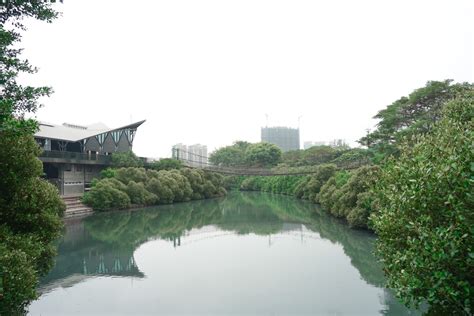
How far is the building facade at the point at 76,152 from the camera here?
74.7 feet

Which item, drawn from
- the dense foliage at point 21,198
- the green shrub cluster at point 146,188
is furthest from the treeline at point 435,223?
the green shrub cluster at point 146,188

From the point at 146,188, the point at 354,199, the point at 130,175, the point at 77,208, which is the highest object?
the point at 130,175

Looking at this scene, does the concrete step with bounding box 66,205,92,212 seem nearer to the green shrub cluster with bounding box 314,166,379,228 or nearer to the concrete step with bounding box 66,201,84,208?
the concrete step with bounding box 66,201,84,208

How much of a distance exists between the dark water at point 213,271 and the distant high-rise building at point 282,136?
75.2 m

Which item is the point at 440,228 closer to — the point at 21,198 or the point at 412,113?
the point at 21,198

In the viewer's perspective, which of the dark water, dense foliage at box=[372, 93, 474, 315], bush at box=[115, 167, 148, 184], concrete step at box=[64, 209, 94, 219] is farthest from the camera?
bush at box=[115, 167, 148, 184]

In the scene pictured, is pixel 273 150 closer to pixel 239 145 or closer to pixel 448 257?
pixel 239 145

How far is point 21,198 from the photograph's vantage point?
17.8 feet

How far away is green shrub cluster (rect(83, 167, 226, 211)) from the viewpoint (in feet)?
65.2

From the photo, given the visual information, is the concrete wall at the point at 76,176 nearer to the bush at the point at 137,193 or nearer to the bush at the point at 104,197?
the bush at the point at 104,197

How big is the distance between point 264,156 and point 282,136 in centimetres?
4500

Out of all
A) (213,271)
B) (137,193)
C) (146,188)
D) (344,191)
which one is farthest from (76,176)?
(213,271)

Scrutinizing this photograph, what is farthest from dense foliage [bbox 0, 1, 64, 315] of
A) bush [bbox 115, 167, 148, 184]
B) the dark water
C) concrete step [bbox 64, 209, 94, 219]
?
bush [bbox 115, 167, 148, 184]

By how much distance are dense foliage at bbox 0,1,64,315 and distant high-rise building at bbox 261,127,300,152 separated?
8613 cm
